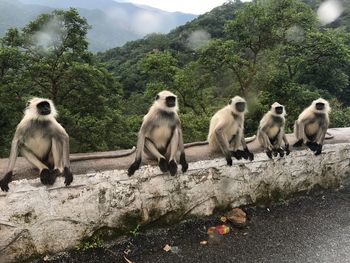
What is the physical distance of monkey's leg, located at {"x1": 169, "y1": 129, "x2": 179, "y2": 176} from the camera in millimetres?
4367

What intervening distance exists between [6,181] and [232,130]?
2710 mm

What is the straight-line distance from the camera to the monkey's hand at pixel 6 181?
3.54 m

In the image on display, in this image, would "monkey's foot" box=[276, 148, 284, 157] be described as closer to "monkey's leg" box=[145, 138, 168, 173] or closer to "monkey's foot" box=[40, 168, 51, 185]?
"monkey's leg" box=[145, 138, 168, 173]

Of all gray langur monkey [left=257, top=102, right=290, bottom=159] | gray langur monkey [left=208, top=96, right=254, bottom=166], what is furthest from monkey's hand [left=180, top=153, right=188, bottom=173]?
gray langur monkey [left=257, top=102, right=290, bottom=159]

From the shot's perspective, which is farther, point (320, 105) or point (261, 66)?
point (261, 66)

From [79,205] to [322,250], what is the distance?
2.46 meters

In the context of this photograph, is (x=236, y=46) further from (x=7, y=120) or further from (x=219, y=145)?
(x=219, y=145)

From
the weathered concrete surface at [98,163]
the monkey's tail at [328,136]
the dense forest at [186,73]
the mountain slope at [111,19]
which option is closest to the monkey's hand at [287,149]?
the weathered concrete surface at [98,163]

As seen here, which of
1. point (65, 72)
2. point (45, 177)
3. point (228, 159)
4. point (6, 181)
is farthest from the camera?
point (65, 72)

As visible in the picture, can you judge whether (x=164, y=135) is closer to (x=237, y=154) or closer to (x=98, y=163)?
(x=98, y=163)

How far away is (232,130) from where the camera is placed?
5152mm

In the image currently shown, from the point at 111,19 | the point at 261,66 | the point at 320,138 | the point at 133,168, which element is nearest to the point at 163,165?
the point at 133,168

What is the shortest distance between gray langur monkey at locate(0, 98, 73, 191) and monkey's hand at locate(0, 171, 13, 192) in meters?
0.29

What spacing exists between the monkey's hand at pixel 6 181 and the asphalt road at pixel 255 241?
0.78 meters
